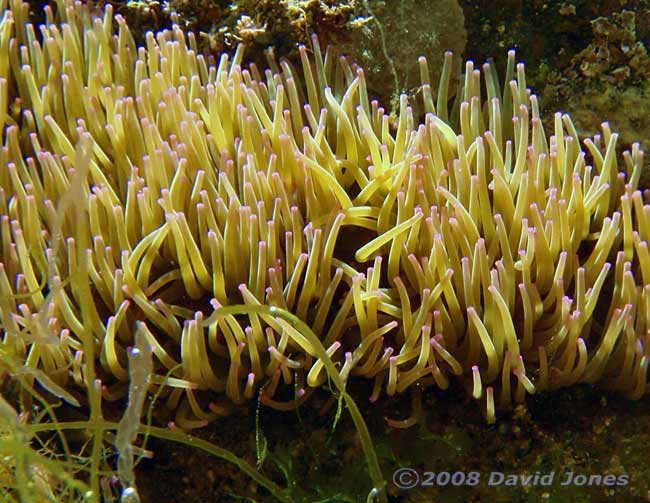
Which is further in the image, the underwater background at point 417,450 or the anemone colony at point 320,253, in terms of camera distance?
the underwater background at point 417,450

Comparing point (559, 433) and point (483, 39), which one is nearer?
point (559, 433)

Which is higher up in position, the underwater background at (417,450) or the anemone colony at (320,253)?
the anemone colony at (320,253)

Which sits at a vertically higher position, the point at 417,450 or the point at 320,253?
the point at 320,253

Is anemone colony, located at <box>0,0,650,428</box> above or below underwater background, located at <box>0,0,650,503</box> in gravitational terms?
above

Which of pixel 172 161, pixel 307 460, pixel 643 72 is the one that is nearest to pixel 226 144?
pixel 172 161

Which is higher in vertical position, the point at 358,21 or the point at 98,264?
the point at 358,21

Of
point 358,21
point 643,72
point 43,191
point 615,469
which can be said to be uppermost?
point 358,21

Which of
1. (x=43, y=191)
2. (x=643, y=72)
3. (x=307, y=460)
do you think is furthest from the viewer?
(x=643, y=72)

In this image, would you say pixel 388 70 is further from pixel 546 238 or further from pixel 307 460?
pixel 307 460
